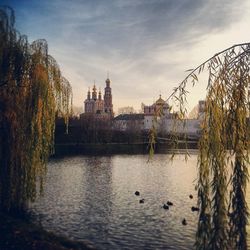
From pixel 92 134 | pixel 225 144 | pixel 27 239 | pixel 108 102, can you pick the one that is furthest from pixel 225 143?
pixel 108 102

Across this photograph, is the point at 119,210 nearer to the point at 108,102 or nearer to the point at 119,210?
the point at 119,210

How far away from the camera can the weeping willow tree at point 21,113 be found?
14547mm

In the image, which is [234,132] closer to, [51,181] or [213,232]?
[213,232]

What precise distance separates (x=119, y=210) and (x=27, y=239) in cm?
821

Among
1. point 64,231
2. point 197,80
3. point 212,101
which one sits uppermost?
point 197,80

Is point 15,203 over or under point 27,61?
under

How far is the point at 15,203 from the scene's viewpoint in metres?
15.2

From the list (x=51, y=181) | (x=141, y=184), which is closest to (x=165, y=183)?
(x=141, y=184)

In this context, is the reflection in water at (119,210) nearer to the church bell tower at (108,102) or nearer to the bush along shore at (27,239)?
the bush along shore at (27,239)

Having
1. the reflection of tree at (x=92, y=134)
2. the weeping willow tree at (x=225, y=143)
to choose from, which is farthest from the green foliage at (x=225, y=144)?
the reflection of tree at (x=92, y=134)

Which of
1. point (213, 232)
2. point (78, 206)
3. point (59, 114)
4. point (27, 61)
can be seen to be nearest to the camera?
point (213, 232)

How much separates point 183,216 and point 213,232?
13.1m

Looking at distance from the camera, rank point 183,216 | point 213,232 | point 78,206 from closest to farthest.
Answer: point 213,232 < point 183,216 < point 78,206

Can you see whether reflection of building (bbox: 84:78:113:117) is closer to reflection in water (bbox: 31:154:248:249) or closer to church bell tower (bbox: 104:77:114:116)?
church bell tower (bbox: 104:77:114:116)
